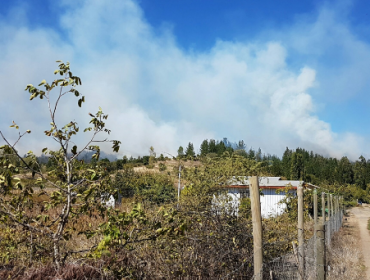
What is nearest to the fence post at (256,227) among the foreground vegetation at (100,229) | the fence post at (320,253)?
the foreground vegetation at (100,229)

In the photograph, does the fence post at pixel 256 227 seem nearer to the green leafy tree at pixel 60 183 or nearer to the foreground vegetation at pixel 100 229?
the foreground vegetation at pixel 100 229

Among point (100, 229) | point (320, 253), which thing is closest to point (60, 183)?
point (100, 229)

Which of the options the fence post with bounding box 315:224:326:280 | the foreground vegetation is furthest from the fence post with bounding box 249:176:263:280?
the fence post with bounding box 315:224:326:280

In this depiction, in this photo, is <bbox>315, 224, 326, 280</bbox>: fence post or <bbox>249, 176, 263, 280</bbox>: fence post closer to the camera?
<bbox>249, 176, 263, 280</bbox>: fence post

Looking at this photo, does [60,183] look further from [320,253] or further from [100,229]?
[320,253]

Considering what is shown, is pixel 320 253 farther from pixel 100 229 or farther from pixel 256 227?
pixel 100 229

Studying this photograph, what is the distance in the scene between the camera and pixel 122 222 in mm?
2961

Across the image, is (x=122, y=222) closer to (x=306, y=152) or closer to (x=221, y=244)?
(x=221, y=244)

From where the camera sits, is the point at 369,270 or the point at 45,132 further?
the point at 369,270

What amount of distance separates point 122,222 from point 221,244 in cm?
158

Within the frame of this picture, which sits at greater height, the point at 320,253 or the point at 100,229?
the point at 100,229

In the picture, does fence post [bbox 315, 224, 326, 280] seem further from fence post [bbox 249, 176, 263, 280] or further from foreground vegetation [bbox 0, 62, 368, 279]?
fence post [bbox 249, 176, 263, 280]

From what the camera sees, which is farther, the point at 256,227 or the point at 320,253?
the point at 320,253

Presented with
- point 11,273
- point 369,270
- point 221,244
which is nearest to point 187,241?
point 221,244
